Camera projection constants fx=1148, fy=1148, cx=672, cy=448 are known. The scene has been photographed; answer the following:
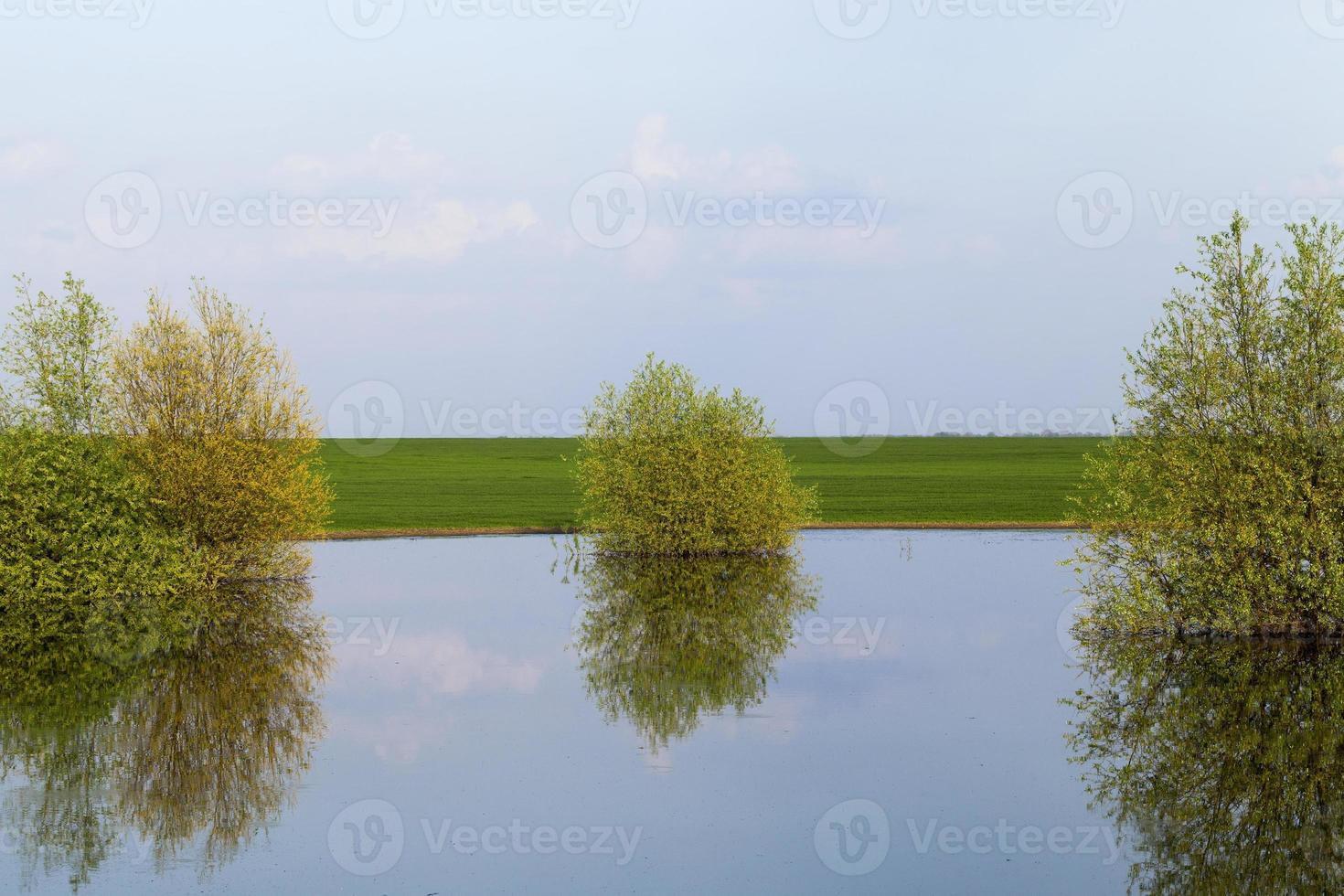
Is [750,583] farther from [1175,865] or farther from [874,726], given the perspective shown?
[1175,865]

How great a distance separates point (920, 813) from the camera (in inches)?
494

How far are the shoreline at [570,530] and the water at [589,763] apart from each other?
20365mm

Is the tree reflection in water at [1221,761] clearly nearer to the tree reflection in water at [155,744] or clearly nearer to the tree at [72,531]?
the tree reflection in water at [155,744]

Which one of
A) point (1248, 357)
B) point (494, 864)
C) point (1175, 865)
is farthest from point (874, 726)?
point (1248, 357)

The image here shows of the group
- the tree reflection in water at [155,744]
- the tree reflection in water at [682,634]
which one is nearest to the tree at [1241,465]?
the tree reflection in water at [682,634]

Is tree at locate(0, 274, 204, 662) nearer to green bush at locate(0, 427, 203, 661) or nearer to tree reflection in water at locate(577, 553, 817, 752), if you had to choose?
green bush at locate(0, 427, 203, 661)

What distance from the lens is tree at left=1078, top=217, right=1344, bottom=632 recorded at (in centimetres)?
2203

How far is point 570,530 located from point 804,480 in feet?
120

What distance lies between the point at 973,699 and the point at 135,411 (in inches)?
922

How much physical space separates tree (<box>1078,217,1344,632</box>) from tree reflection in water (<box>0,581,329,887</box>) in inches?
591

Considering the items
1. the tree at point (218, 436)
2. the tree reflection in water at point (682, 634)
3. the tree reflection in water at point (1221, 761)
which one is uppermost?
the tree at point (218, 436)

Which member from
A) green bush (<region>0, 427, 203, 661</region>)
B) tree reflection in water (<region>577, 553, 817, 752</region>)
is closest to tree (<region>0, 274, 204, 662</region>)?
green bush (<region>0, 427, 203, 661</region>)

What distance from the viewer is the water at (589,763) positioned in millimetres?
11148

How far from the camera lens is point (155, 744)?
15180mm
